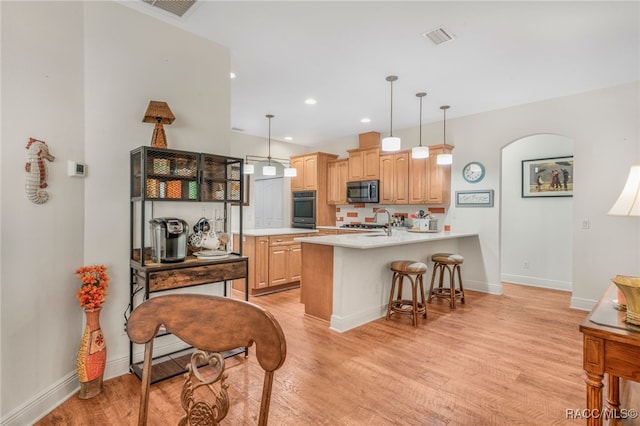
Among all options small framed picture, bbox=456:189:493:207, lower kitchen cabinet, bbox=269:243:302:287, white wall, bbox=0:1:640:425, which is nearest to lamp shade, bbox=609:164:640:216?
white wall, bbox=0:1:640:425

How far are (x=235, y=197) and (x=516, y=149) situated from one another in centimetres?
493

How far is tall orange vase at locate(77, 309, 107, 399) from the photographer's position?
213 centimetres

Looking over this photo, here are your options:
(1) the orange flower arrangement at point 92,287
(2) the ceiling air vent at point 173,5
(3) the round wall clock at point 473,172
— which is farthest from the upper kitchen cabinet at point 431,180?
(1) the orange flower arrangement at point 92,287

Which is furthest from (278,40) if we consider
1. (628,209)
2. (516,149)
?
(516,149)

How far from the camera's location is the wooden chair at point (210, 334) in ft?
2.63

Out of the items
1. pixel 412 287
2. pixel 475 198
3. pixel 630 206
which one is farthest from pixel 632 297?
pixel 475 198

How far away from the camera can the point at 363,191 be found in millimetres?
6129

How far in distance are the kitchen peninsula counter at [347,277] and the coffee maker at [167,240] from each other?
1447 mm

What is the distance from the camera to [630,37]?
2.86m

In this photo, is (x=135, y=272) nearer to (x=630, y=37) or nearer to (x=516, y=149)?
(x=630, y=37)

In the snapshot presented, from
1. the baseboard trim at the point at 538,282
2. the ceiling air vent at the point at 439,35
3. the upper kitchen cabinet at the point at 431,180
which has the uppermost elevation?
the ceiling air vent at the point at 439,35

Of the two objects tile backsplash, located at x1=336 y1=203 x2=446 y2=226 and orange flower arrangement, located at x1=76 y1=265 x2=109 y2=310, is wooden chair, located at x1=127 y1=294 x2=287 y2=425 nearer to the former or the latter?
orange flower arrangement, located at x1=76 y1=265 x2=109 y2=310

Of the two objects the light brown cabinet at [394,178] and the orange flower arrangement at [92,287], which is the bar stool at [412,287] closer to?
the light brown cabinet at [394,178]

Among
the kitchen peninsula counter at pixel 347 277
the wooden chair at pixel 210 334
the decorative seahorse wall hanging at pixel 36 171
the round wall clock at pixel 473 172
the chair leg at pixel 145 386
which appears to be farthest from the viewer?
the round wall clock at pixel 473 172
